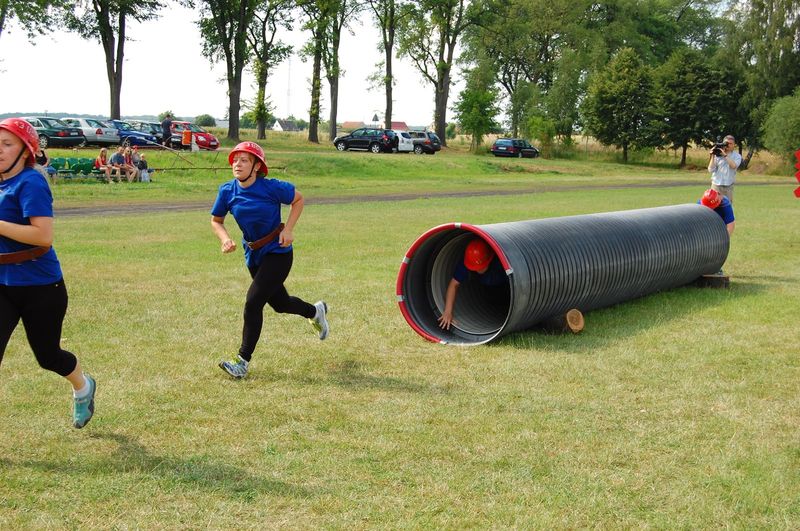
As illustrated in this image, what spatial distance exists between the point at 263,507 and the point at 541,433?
195 cm

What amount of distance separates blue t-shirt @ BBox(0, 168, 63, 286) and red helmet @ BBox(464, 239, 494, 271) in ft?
14.7

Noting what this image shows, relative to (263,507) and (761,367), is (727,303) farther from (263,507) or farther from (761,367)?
(263,507)

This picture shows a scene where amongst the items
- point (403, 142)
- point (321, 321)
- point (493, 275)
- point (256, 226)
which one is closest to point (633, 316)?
point (493, 275)

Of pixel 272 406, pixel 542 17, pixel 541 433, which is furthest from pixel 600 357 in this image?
pixel 542 17

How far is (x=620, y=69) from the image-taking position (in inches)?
2697

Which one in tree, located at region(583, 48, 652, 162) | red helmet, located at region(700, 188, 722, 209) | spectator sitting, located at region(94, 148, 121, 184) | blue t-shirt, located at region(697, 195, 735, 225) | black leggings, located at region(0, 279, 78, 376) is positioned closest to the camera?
black leggings, located at region(0, 279, 78, 376)

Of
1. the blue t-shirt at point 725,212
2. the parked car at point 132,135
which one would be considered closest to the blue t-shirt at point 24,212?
the blue t-shirt at point 725,212

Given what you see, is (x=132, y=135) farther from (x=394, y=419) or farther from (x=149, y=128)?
(x=394, y=419)

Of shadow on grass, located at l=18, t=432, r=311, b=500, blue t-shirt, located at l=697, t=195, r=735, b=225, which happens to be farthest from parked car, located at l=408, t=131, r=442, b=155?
shadow on grass, located at l=18, t=432, r=311, b=500

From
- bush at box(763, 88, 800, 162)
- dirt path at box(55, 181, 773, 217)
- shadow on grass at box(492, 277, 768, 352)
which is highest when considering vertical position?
bush at box(763, 88, 800, 162)

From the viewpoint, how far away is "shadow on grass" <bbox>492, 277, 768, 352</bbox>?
8.18 metres

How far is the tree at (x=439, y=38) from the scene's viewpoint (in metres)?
68.9

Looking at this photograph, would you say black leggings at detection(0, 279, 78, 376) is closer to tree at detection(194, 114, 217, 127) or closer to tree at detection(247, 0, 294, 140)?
tree at detection(247, 0, 294, 140)

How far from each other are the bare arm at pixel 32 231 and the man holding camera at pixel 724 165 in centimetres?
1126
